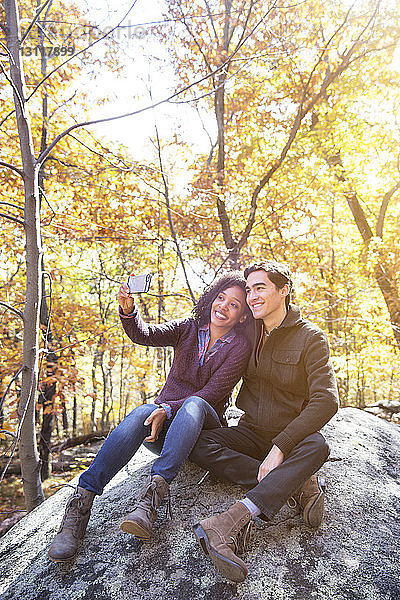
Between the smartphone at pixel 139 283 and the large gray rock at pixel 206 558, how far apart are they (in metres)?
1.25

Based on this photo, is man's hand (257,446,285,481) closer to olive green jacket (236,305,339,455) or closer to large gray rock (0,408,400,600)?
olive green jacket (236,305,339,455)

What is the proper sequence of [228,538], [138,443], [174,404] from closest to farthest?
1. [228,538]
2. [138,443]
3. [174,404]

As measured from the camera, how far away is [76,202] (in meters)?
5.48

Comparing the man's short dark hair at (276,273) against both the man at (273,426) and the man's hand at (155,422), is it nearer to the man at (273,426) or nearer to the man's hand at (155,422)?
the man at (273,426)

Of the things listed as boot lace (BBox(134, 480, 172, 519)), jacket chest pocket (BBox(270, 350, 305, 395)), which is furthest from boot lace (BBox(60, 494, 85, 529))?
jacket chest pocket (BBox(270, 350, 305, 395))

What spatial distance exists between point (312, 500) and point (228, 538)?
0.50 metres

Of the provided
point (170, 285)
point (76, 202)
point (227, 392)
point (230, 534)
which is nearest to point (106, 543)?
point (230, 534)

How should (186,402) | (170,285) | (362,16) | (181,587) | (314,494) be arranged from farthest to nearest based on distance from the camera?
(170,285)
(362,16)
(186,402)
(314,494)
(181,587)

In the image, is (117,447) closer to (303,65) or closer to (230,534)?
(230,534)

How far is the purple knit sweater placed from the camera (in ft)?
7.93

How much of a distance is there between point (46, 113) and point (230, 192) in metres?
2.60

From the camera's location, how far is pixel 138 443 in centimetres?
213

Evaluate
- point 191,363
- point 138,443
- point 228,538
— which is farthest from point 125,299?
point 228,538

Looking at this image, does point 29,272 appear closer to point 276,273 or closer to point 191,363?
point 191,363
